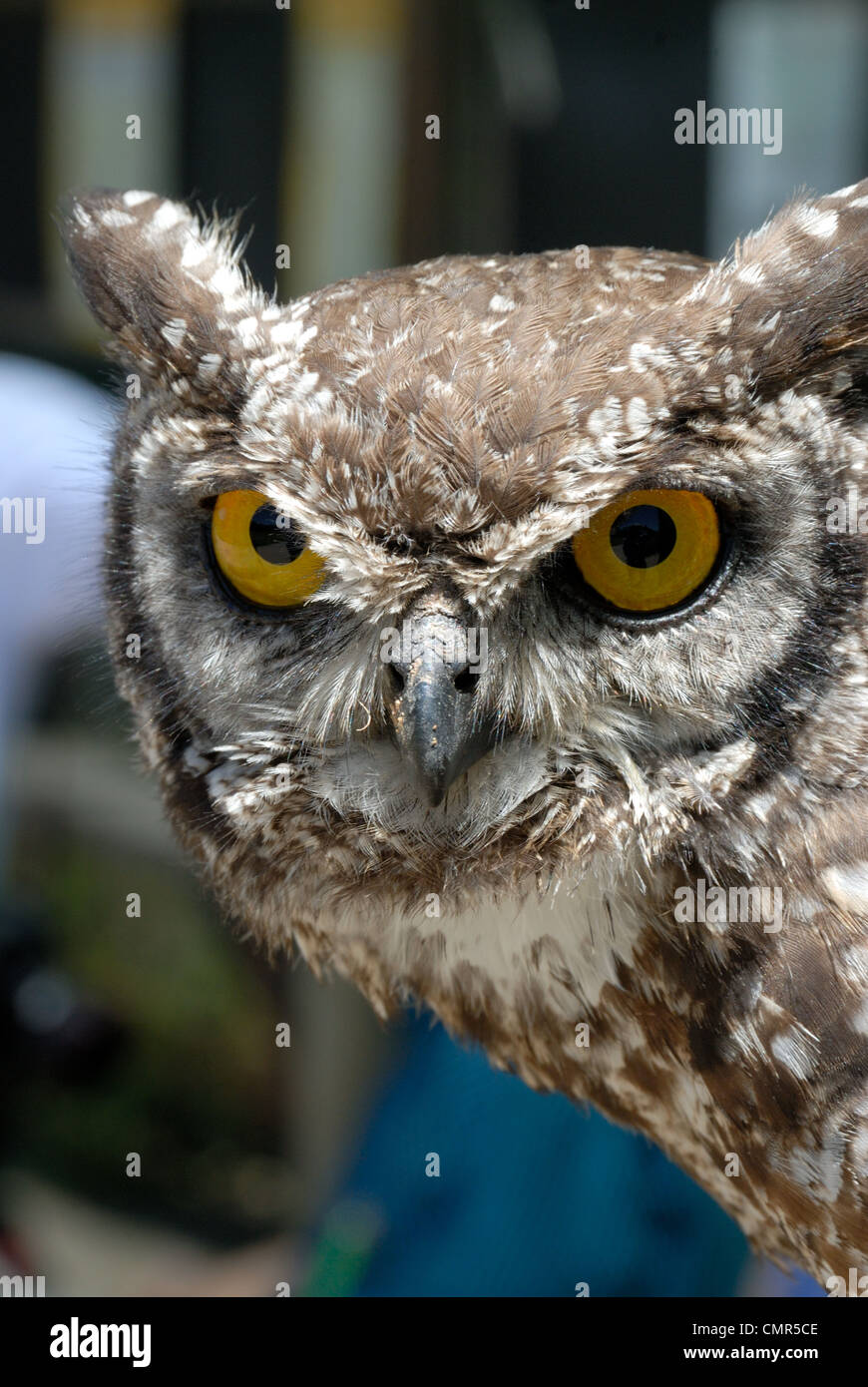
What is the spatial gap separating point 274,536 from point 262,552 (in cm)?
3

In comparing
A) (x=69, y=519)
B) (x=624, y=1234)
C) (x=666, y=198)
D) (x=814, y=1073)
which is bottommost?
(x=624, y=1234)

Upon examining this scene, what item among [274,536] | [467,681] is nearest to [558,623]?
[467,681]

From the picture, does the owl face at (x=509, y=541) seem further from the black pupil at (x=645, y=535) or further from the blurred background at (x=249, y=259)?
the blurred background at (x=249, y=259)

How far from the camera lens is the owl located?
4.02 ft

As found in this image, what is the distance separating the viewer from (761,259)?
4.26ft

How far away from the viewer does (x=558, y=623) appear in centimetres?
130

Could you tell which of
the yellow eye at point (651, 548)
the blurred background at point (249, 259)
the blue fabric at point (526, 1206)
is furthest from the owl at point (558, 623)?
the blurred background at point (249, 259)

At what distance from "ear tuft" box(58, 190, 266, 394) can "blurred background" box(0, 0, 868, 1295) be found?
1326 mm

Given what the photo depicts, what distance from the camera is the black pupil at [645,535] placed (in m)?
1.23

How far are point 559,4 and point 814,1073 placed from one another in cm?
396

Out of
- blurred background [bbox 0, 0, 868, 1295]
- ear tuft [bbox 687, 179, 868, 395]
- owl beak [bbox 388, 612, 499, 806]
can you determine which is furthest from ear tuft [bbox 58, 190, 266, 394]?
blurred background [bbox 0, 0, 868, 1295]

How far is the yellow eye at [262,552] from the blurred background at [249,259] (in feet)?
5.54

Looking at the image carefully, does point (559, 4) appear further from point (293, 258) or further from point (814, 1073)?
point (814, 1073)

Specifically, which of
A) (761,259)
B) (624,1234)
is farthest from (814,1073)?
(624,1234)
